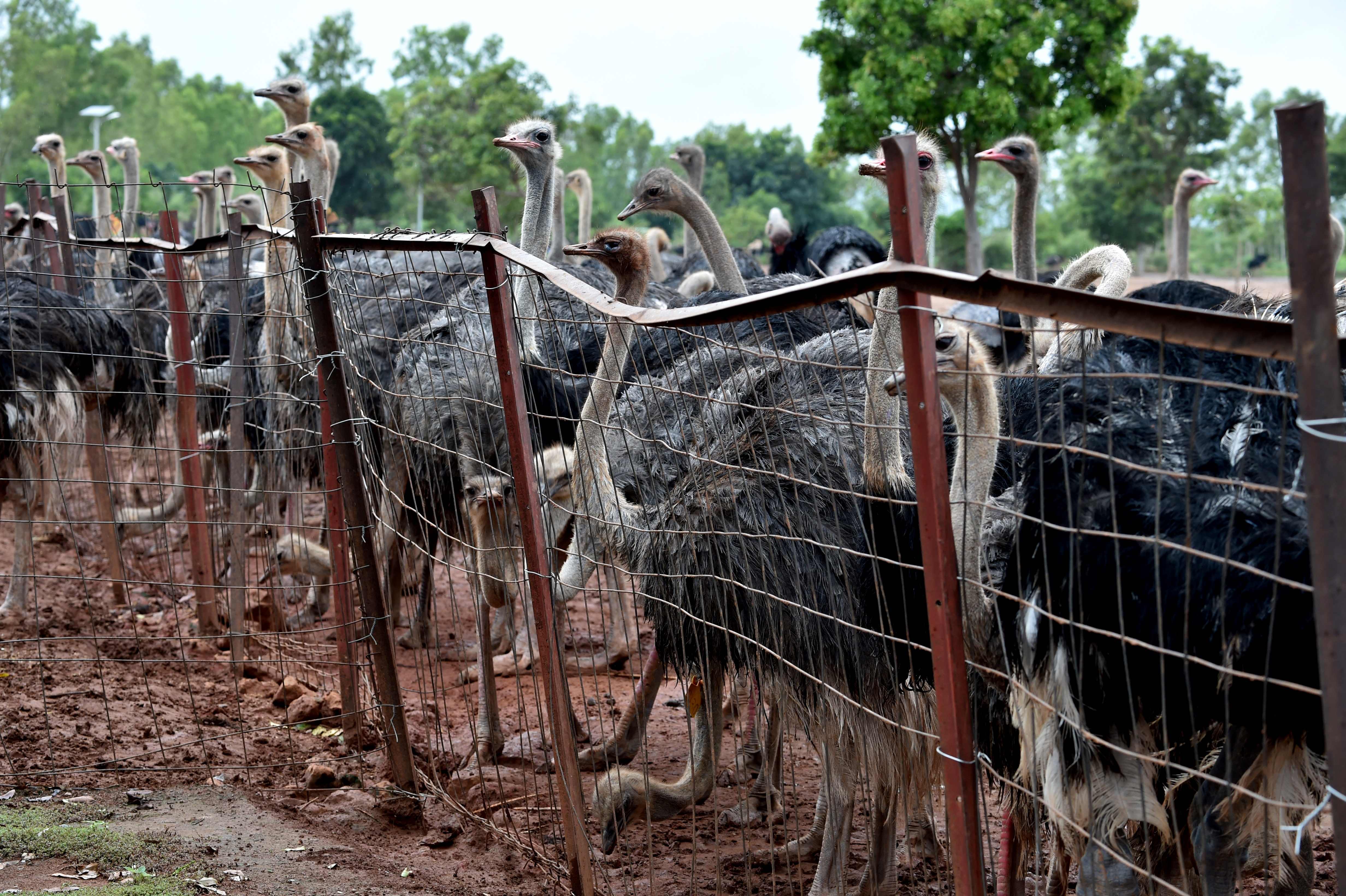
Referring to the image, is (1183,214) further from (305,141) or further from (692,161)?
(305,141)

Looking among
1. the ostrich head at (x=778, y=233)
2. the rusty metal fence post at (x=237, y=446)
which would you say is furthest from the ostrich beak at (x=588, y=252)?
the ostrich head at (x=778, y=233)

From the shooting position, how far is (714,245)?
5.98 meters

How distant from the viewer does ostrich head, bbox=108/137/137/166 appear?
11289 mm

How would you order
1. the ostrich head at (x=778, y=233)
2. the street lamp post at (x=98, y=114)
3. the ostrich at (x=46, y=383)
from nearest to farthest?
the ostrich at (x=46, y=383) → the ostrich head at (x=778, y=233) → the street lamp post at (x=98, y=114)

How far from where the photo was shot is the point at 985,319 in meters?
8.20

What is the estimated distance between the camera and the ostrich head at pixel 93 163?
33.9ft

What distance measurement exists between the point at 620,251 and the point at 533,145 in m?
2.01

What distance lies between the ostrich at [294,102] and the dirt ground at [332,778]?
3154mm

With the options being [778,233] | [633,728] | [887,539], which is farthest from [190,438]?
[778,233]

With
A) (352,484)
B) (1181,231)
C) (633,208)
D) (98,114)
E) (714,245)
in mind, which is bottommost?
(352,484)

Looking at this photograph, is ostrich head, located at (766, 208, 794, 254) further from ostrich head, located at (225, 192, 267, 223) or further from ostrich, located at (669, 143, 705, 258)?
ostrich head, located at (225, 192, 267, 223)

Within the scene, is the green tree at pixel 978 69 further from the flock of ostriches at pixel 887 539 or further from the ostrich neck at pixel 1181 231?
the flock of ostriches at pixel 887 539

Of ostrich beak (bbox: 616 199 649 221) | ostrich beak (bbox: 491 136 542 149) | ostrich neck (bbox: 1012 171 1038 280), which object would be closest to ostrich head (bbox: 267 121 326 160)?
ostrich beak (bbox: 491 136 542 149)

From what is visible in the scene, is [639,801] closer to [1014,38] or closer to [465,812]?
[465,812]
